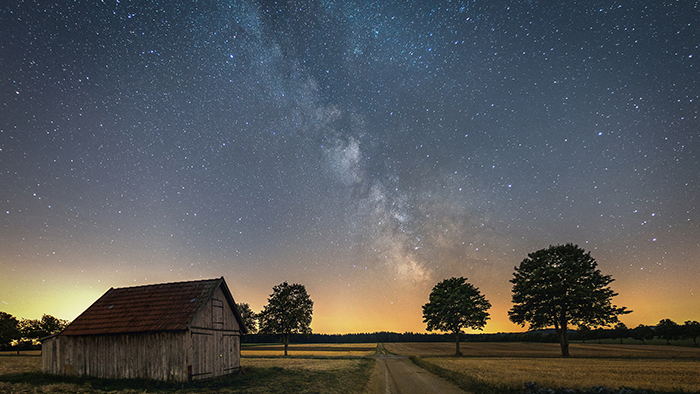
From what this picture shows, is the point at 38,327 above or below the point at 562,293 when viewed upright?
below

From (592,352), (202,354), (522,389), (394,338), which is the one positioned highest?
(202,354)

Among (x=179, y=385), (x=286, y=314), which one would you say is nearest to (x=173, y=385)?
(x=179, y=385)

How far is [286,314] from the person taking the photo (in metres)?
63.8

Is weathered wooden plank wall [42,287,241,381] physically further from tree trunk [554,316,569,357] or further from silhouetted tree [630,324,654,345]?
silhouetted tree [630,324,654,345]

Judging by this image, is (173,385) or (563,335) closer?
(173,385)

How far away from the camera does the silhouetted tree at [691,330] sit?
2852 inches

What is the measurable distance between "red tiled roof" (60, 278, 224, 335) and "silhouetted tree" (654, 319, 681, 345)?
353 feet

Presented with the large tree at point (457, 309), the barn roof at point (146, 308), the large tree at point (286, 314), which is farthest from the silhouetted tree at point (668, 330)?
the barn roof at point (146, 308)

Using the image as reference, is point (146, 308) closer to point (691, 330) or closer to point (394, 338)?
point (691, 330)

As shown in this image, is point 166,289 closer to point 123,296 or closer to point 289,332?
point 123,296

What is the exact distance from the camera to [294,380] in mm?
22266

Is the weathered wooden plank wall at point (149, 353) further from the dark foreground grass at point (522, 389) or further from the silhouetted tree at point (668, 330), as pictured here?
the silhouetted tree at point (668, 330)

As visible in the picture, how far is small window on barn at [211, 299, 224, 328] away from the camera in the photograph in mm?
24069

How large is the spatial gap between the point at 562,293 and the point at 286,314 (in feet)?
157
